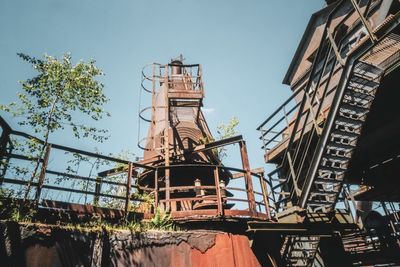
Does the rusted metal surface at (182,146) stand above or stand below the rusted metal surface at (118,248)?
above

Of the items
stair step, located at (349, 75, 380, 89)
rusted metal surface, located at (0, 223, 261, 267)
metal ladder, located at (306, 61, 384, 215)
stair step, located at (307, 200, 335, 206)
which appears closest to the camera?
rusted metal surface, located at (0, 223, 261, 267)

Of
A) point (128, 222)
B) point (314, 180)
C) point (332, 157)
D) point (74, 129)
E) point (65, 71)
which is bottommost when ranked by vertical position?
point (128, 222)

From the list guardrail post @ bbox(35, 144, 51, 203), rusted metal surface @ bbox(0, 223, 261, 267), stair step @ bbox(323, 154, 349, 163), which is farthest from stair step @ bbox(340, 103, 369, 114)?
guardrail post @ bbox(35, 144, 51, 203)

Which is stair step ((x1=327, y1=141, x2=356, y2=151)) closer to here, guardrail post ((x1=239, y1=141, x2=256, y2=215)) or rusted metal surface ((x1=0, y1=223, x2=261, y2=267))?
guardrail post ((x1=239, y1=141, x2=256, y2=215))

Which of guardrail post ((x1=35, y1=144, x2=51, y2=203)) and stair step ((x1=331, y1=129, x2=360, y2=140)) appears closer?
guardrail post ((x1=35, y1=144, x2=51, y2=203))

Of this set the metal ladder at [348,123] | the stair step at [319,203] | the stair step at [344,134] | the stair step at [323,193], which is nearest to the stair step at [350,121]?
the metal ladder at [348,123]

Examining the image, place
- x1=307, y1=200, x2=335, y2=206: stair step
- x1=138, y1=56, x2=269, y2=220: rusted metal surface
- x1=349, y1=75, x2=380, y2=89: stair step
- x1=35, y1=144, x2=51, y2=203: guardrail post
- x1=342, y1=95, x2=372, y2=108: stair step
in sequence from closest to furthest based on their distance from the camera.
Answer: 1. x1=35, y1=144, x2=51, y2=203: guardrail post
2. x1=349, y1=75, x2=380, y2=89: stair step
3. x1=342, y1=95, x2=372, y2=108: stair step
4. x1=307, y1=200, x2=335, y2=206: stair step
5. x1=138, y1=56, x2=269, y2=220: rusted metal surface

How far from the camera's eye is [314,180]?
6199 millimetres

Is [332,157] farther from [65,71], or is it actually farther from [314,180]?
[65,71]

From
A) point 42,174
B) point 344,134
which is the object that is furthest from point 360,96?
point 42,174

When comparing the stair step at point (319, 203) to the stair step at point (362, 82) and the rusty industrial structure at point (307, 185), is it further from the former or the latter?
the stair step at point (362, 82)

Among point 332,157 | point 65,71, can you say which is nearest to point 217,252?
point 332,157

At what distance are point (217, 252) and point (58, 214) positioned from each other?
157 inches

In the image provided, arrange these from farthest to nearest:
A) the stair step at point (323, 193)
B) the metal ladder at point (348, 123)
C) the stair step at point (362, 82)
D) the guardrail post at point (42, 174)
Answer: the stair step at point (323, 193), the metal ladder at point (348, 123), the stair step at point (362, 82), the guardrail post at point (42, 174)
